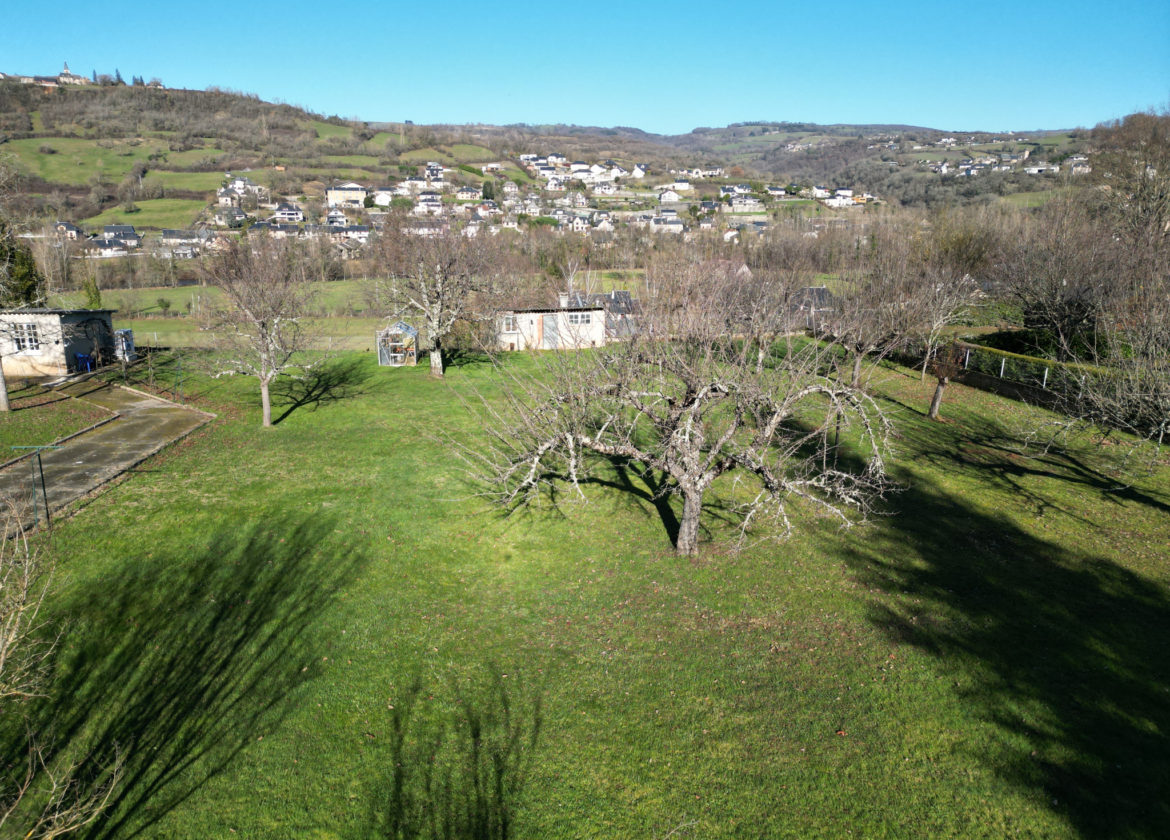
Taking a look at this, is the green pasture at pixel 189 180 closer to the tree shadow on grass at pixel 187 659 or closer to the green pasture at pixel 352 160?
the green pasture at pixel 352 160

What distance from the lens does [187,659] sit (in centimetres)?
1005

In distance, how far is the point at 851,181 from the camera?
137625mm

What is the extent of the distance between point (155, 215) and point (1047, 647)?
94139 mm

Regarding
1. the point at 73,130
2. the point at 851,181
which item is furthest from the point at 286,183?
the point at 851,181

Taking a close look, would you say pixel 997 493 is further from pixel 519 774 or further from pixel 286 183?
pixel 286 183

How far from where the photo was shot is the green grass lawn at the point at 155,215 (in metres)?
72.8

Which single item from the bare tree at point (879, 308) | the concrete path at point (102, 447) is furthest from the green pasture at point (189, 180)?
the bare tree at point (879, 308)

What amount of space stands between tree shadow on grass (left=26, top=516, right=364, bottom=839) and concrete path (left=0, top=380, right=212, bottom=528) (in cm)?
467

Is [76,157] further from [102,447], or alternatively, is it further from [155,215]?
[102,447]

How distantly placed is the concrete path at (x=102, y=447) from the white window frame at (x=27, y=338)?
2723mm

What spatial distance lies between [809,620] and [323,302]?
46.5 meters

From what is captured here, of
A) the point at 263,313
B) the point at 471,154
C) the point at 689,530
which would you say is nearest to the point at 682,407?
the point at 689,530

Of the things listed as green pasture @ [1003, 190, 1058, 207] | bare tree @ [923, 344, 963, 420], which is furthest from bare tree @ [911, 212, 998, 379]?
green pasture @ [1003, 190, 1058, 207]

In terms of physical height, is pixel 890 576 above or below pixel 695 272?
below
